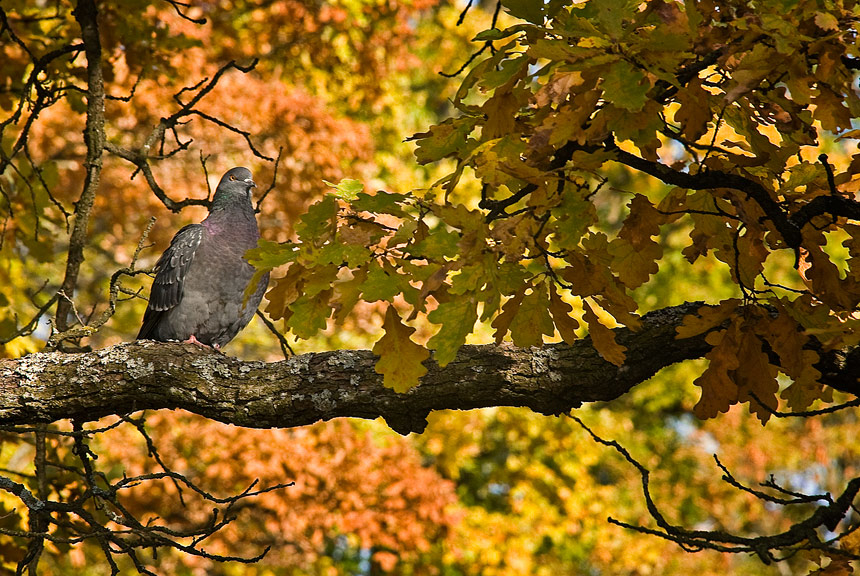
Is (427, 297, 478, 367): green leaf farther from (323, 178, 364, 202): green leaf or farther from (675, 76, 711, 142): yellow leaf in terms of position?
(675, 76, 711, 142): yellow leaf

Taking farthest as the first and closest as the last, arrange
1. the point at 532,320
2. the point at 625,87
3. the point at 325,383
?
1. the point at 325,383
2. the point at 532,320
3. the point at 625,87

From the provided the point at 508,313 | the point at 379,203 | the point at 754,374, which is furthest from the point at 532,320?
the point at 754,374

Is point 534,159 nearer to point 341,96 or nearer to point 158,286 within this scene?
point 158,286

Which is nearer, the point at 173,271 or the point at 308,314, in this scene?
the point at 308,314

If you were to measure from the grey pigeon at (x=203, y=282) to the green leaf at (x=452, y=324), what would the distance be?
2744mm

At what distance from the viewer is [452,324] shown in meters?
1.96

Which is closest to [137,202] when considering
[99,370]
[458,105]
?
[99,370]

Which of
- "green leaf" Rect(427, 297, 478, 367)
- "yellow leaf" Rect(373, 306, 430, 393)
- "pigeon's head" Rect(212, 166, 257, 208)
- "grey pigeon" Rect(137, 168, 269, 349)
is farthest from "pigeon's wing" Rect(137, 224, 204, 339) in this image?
"green leaf" Rect(427, 297, 478, 367)

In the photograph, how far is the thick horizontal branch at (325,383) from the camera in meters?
2.63

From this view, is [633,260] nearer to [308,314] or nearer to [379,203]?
[379,203]

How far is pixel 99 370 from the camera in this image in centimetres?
268

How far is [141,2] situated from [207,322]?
1623mm

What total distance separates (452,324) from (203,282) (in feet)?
9.54

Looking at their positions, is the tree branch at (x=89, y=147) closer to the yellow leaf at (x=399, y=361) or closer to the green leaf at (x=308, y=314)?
the green leaf at (x=308, y=314)
